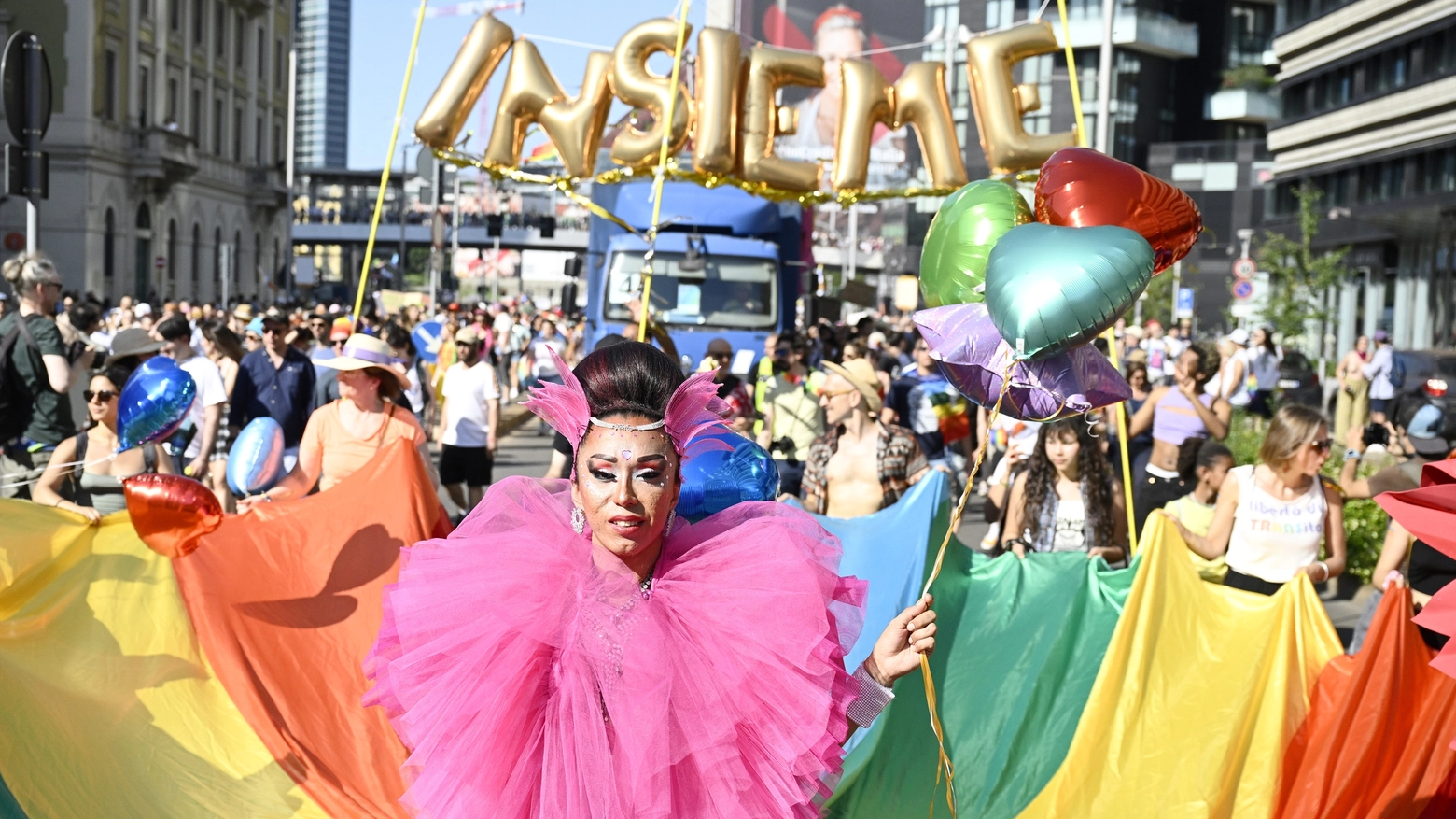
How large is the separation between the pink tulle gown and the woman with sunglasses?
14.4 ft

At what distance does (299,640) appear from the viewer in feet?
19.6

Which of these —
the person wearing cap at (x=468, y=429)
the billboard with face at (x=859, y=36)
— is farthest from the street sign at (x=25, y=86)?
the billboard with face at (x=859, y=36)

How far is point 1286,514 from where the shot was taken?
6.72m

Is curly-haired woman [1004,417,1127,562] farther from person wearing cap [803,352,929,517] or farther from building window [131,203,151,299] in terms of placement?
building window [131,203,151,299]

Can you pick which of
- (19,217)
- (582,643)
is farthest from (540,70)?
(19,217)

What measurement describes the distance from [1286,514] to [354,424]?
15.0ft

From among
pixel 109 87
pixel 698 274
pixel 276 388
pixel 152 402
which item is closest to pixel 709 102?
pixel 276 388

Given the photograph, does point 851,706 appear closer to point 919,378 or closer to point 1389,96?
point 919,378

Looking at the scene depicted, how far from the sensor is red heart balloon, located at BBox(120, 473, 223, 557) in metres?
5.58

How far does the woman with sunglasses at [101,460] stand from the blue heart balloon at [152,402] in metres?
0.21

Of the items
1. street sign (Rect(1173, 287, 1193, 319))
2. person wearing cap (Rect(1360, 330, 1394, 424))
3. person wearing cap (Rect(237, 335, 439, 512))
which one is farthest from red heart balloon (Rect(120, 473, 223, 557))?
street sign (Rect(1173, 287, 1193, 319))

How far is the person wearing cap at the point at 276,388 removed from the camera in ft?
32.5

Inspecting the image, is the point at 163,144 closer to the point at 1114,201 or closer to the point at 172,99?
the point at 172,99

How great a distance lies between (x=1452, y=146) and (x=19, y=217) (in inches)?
1679
